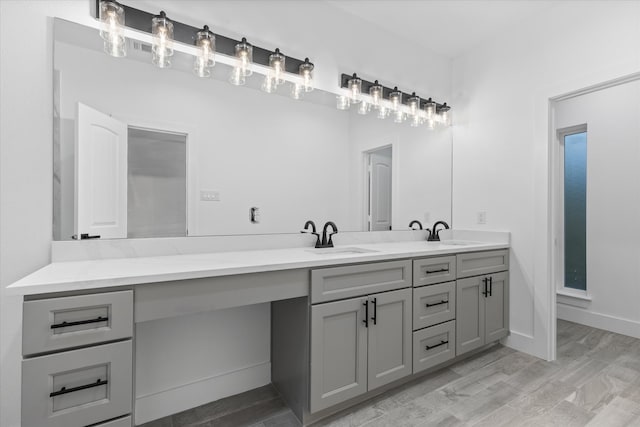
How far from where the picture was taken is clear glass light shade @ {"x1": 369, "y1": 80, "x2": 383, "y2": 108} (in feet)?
8.06

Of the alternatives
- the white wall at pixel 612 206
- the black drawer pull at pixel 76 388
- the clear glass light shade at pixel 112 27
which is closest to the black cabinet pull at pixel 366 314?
the black drawer pull at pixel 76 388

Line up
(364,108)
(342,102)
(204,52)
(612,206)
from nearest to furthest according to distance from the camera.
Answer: (204,52)
(342,102)
(364,108)
(612,206)

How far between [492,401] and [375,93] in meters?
2.22

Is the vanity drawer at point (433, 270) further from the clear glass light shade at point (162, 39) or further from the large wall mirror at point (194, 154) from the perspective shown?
the clear glass light shade at point (162, 39)

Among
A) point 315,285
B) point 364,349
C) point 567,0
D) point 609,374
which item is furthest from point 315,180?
point 609,374

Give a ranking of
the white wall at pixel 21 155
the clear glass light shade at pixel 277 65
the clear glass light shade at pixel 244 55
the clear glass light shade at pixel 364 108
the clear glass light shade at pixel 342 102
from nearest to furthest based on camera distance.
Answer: the white wall at pixel 21 155 < the clear glass light shade at pixel 244 55 < the clear glass light shade at pixel 277 65 < the clear glass light shade at pixel 342 102 < the clear glass light shade at pixel 364 108

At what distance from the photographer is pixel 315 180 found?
2221 mm

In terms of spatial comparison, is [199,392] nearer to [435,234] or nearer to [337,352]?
[337,352]

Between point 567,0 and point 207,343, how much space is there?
3.39 meters

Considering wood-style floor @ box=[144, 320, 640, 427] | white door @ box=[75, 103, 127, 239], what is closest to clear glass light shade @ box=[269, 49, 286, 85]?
white door @ box=[75, 103, 127, 239]

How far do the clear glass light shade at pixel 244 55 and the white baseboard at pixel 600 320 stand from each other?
3.81 meters

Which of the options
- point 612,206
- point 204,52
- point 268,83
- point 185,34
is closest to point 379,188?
point 268,83

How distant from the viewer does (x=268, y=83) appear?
199 centimetres

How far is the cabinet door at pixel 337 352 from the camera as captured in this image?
1551 mm
